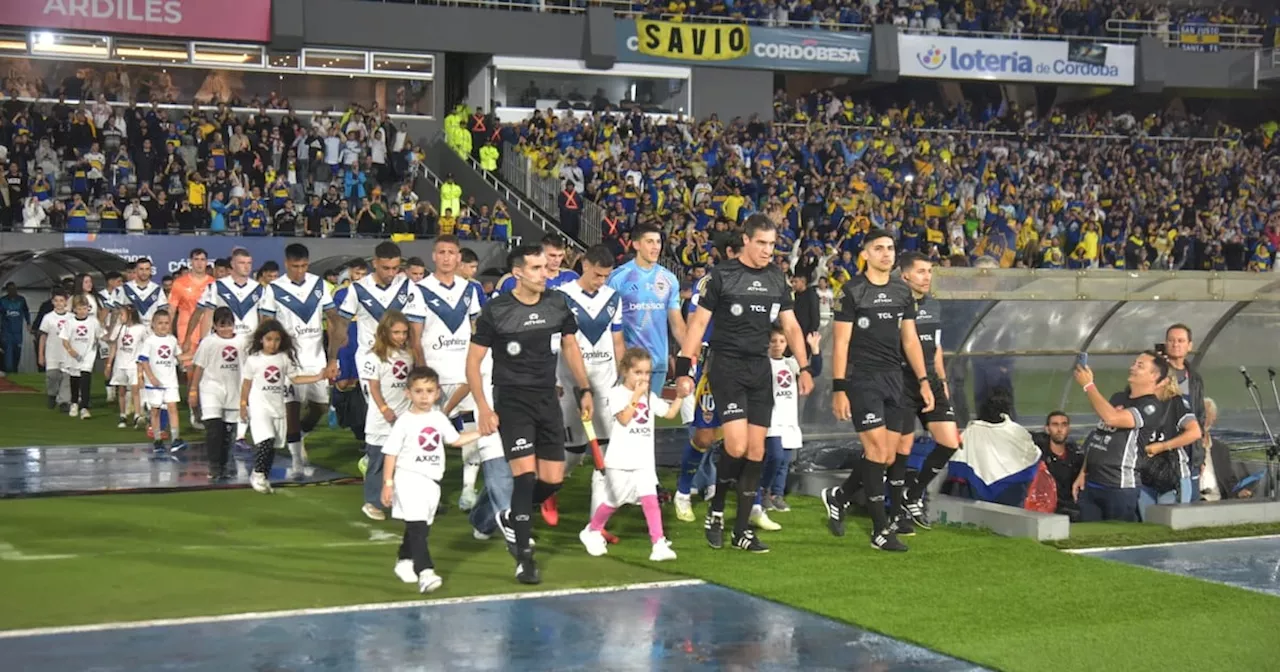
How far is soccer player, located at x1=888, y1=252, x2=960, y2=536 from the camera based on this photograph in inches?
439

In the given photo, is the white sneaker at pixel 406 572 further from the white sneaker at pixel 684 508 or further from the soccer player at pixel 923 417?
the soccer player at pixel 923 417

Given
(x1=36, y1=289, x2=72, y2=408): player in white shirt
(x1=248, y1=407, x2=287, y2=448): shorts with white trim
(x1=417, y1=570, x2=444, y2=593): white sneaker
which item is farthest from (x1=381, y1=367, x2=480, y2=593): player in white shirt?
(x1=36, y1=289, x2=72, y2=408): player in white shirt

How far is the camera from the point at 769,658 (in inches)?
300

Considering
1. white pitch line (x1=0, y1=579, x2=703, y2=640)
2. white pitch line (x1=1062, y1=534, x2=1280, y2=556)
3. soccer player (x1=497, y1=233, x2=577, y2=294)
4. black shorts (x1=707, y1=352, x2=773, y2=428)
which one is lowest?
white pitch line (x1=1062, y1=534, x2=1280, y2=556)

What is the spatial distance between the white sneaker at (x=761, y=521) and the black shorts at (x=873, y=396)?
1174mm

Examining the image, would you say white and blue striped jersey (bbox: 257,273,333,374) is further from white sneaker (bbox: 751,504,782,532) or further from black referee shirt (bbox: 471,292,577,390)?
black referee shirt (bbox: 471,292,577,390)

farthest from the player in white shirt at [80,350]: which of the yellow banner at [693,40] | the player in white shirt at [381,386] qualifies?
the yellow banner at [693,40]

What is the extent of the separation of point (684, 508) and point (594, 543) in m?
1.86

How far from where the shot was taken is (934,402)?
11125 millimetres

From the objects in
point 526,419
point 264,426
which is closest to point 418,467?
point 526,419

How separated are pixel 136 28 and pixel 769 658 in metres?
31.4

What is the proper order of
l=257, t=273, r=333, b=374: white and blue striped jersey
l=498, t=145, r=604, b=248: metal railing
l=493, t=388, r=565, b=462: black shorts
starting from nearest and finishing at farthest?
l=493, t=388, r=565, b=462: black shorts < l=257, t=273, r=333, b=374: white and blue striped jersey < l=498, t=145, r=604, b=248: metal railing

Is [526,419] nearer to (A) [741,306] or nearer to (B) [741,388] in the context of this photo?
(B) [741,388]

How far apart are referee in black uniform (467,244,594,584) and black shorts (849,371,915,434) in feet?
7.29
